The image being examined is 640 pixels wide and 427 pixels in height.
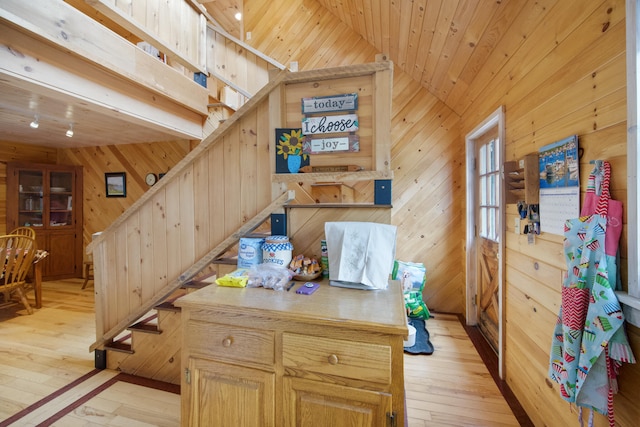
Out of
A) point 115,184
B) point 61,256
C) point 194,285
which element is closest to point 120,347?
point 194,285

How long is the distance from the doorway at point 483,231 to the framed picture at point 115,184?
16.6 ft

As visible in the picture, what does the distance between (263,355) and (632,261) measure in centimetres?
134

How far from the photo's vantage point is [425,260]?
3352mm

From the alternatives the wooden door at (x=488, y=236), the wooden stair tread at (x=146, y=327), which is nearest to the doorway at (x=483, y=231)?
the wooden door at (x=488, y=236)

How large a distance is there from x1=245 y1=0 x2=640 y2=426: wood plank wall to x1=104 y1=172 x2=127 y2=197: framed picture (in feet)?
10.1

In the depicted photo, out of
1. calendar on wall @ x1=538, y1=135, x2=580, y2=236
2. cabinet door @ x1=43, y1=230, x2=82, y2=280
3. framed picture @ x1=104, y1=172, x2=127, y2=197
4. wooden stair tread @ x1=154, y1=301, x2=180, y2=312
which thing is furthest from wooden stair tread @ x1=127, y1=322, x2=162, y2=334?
cabinet door @ x1=43, y1=230, x2=82, y2=280

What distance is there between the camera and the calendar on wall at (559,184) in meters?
1.28

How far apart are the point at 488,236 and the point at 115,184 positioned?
5455 millimetres

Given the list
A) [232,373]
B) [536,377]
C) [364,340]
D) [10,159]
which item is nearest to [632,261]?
[364,340]

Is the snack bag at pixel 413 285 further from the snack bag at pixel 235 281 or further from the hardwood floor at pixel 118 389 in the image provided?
the snack bag at pixel 235 281

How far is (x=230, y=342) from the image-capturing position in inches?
44.1

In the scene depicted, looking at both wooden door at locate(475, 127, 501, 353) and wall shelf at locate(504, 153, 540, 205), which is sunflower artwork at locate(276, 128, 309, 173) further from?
wooden door at locate(475, 127, 501, 353)

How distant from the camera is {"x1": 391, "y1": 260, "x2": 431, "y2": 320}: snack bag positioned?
3.01m

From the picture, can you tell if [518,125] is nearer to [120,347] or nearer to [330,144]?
[330,144]
